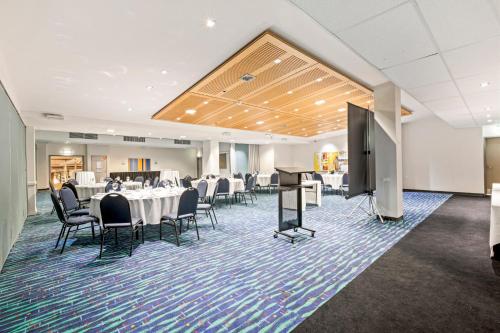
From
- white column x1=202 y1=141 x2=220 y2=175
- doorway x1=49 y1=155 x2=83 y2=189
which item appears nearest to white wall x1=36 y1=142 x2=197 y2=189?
doorway x1=49 y1=155 x2=83 y2=189

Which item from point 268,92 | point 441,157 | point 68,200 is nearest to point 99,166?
point 68,200

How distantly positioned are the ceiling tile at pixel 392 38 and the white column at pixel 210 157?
35.8ft

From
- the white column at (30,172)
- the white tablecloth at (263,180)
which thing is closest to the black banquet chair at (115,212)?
the white column at (30,172)

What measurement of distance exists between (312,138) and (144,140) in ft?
32.2

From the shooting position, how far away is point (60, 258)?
352 cm

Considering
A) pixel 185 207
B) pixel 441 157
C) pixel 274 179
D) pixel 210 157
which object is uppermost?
pixel 210 157

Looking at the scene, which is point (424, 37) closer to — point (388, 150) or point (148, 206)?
point (388, 150)

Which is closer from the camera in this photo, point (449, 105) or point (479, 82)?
point (479, 82)

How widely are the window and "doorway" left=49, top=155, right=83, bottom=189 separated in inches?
108

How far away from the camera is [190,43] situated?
3.71 metres

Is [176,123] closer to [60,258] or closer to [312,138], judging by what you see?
[60,258]

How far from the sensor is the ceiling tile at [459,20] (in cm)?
228

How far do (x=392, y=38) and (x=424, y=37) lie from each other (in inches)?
14.4

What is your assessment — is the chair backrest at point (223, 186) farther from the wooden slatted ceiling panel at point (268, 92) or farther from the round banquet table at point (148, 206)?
the round banquet table at point (148, 206)
